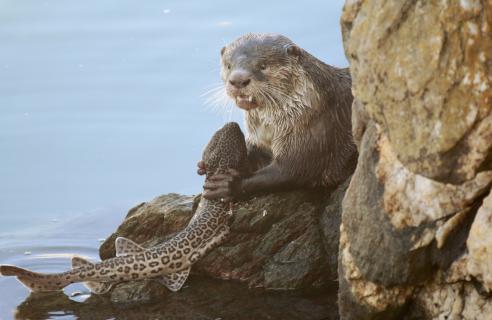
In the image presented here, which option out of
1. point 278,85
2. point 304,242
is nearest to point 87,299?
point 304,242

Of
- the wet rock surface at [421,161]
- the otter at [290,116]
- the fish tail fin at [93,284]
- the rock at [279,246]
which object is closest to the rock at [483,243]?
the wet rock surface at [421,161]

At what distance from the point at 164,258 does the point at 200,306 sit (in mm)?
283

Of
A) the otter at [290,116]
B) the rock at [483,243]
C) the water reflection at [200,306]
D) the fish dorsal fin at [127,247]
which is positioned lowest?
the water reflection at [200,306]

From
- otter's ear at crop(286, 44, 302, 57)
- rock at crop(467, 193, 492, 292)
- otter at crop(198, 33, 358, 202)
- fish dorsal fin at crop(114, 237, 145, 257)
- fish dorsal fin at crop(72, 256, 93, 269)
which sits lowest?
rock at crop(467, 193, 492, 292)

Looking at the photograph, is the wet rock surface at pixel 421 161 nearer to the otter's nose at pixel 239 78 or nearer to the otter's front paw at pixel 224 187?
the otter's nose at pixel 239 78

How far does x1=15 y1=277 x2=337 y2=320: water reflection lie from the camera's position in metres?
4.27

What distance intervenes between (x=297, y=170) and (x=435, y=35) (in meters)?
1.91

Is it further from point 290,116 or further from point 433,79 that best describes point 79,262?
point 433,79

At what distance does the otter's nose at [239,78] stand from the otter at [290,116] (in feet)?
0.16

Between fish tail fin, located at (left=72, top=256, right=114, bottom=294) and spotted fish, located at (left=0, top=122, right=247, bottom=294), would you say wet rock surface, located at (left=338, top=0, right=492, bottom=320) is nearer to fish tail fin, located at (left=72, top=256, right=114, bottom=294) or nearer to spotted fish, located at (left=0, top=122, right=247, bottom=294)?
spotted fish, located at (left=0, top=122, right=247, bottom=294)

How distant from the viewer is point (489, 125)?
2816 millimetres

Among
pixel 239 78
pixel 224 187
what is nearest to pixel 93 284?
pixel 224 187

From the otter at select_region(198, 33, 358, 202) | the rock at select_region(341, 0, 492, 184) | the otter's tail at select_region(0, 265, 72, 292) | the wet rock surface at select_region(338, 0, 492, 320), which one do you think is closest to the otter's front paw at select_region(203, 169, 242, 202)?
the otter at select_region(198, 33, 358, 202)

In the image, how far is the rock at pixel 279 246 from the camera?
4.52 metres
